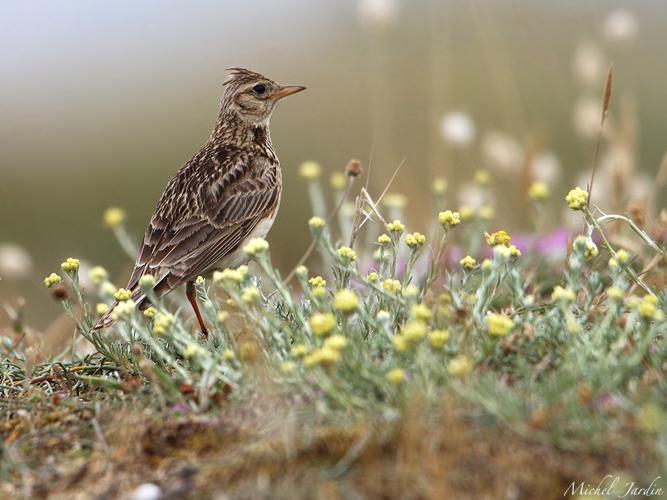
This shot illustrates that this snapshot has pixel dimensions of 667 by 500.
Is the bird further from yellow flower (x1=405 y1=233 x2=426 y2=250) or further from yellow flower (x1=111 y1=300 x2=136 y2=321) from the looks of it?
yellow flower (x1=405 y1=233 x2=426 y2=250)

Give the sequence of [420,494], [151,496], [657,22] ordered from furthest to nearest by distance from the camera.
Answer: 1. [657,22]
2. [151,496]
3. [420,494]

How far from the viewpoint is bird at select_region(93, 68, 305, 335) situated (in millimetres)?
→ 6148

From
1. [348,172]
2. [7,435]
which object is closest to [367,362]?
[7,435]

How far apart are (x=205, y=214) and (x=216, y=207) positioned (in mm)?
96

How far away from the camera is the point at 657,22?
69.5 feet

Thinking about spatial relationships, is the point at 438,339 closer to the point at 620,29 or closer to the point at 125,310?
the point at 125,310

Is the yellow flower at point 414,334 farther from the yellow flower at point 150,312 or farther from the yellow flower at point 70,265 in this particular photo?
the yellow flower at point 70,265

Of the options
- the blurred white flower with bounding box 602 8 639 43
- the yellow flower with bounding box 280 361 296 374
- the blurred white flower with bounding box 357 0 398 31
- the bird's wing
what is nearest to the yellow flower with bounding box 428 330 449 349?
the yellow flower with bounding box 280 361 296 374

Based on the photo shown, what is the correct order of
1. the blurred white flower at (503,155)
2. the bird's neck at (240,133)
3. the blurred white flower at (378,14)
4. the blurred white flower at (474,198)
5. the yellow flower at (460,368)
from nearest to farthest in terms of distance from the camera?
1. the yellow flower at (460,368)
2. the blurred white flower at (474,198)
3. the bird's neck at (240,133)
4. the blurred white flower at (503,155)
5. the blurred white flower at (378,14)

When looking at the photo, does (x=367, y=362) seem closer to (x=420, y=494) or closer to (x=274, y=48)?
(x=420, y=494)

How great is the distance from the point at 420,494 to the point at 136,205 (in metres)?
12.4

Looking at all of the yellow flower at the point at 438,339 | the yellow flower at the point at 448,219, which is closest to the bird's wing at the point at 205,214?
the yellow flower at the point at 448,219

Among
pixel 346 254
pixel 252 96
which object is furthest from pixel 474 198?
pixel 346 254

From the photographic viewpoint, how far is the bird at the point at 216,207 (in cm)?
615
